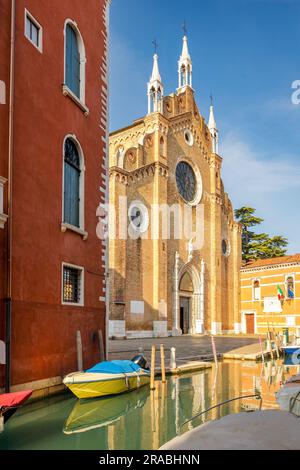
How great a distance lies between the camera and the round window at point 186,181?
109 feet

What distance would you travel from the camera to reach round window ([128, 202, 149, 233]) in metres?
27.9

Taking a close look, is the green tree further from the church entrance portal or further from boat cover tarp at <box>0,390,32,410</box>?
boat cover tarp at <box>0,390,32,410</box>

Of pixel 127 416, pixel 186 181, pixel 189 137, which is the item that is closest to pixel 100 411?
A: pixel 127 416

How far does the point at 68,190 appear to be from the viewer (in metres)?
12.0

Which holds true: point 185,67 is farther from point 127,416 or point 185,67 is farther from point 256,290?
point 127,416

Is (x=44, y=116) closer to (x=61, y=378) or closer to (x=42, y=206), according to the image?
(x=42, y=206)

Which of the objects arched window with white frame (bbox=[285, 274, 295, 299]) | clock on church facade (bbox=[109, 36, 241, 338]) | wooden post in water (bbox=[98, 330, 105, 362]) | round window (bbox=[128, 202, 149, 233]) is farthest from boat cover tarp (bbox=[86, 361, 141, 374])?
arched window with white frame (bbox=[285, 274, 295, 299])

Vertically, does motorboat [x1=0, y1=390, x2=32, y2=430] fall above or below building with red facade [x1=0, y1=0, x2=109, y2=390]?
below

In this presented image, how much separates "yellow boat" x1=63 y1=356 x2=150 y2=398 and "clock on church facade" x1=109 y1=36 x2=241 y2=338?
532 inches

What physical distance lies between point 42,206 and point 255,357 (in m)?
13.3

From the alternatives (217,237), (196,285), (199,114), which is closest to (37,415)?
(196,285)

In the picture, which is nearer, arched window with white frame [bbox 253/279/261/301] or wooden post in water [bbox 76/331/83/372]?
wooden post in water [bbox 76/331/83/372]

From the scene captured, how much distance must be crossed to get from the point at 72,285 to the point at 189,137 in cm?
2533

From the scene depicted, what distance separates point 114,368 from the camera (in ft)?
36.6
